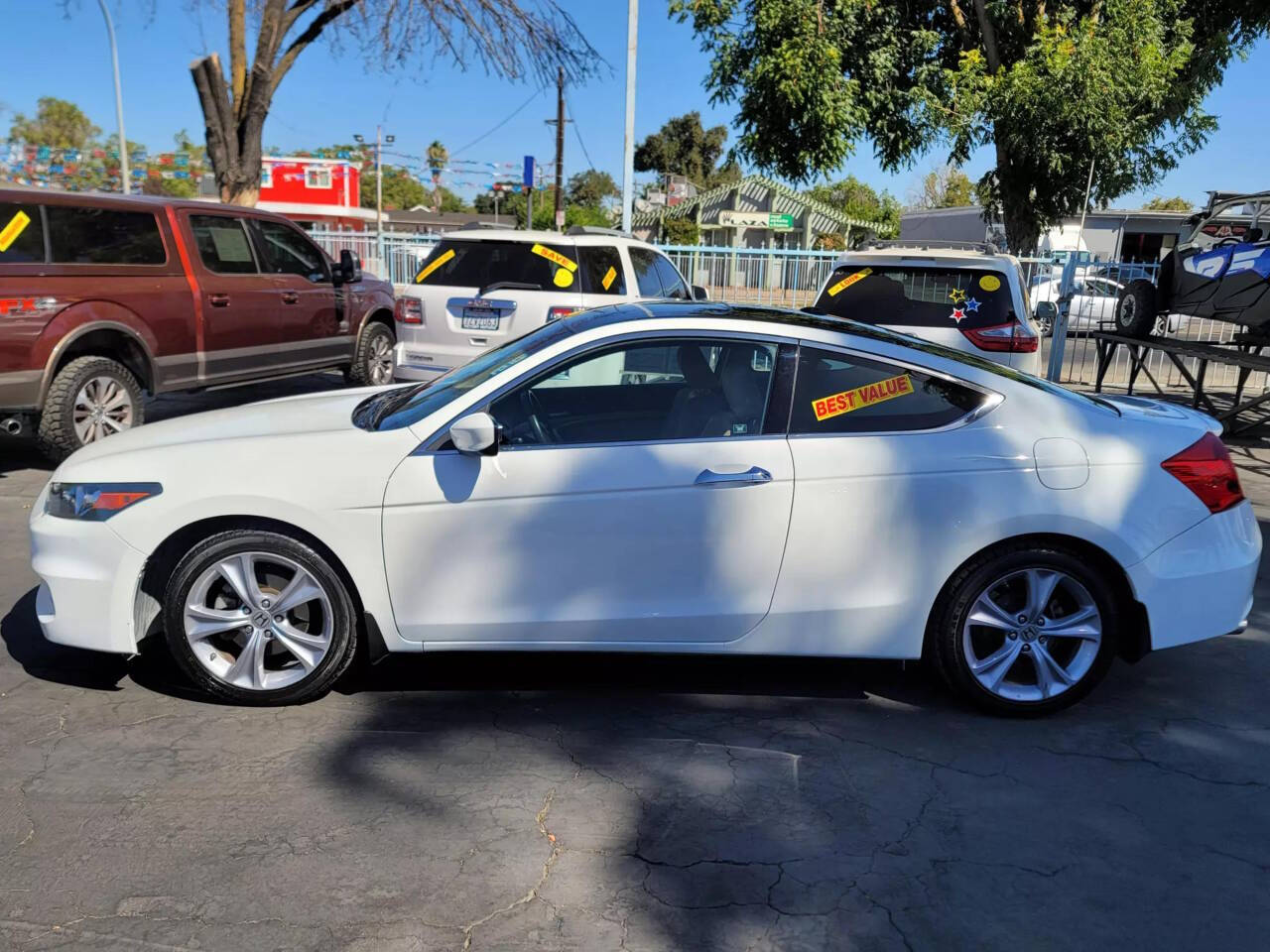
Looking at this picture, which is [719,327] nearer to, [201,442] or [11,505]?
[201,442]

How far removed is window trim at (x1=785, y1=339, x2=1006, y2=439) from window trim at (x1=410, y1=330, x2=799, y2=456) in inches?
1.9

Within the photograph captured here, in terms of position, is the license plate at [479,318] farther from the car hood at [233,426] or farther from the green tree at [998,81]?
the green tree at [998,81]

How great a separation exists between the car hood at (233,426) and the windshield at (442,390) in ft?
0.35

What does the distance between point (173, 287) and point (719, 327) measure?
6.06 m

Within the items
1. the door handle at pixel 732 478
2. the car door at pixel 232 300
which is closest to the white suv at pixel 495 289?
the car door at pixel 232 300

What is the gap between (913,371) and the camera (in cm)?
400

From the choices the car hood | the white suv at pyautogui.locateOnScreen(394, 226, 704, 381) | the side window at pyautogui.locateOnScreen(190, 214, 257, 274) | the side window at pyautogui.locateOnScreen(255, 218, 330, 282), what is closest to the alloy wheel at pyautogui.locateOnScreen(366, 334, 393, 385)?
the side window at pyautogui.locateOnScreen(255, 218, 330, 282)

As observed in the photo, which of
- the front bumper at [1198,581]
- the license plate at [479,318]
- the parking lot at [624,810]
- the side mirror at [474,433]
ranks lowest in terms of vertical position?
the parking lot at [624,810]

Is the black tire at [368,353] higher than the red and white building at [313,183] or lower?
lower

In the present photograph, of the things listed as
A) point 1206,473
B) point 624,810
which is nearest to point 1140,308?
point 1206,473

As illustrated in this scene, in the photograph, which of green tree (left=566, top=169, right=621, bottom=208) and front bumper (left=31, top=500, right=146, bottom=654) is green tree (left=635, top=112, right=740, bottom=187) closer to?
green tree (left=566, top=169, right=621, bottom=208)

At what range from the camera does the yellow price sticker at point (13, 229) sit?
24.2 feet

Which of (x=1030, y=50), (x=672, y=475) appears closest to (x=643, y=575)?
(x=672, y=475)

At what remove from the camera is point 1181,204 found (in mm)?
71188
